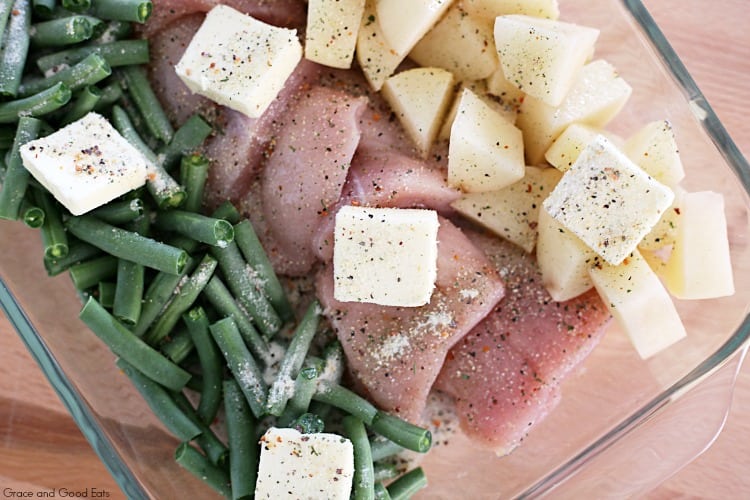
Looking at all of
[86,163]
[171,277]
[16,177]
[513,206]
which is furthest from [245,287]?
[513,206]

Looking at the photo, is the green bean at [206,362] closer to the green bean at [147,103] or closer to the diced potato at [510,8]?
the green bean at [147,103]

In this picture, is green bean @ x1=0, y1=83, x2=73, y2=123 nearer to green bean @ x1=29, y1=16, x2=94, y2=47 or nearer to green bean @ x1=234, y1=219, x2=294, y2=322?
green bean @ x1=29, y1=16, x2=94, y2=47

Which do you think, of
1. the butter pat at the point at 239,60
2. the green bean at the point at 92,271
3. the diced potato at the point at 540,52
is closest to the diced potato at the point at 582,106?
the diced potato at the point at 540,52

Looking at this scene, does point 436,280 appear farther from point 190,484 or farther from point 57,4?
point 57,4

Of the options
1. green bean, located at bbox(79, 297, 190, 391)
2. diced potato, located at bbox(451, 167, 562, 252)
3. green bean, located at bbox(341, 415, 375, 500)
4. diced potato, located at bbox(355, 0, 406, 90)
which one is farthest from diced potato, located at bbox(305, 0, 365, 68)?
green bean, located at bbox(341, 415, 375, 500)

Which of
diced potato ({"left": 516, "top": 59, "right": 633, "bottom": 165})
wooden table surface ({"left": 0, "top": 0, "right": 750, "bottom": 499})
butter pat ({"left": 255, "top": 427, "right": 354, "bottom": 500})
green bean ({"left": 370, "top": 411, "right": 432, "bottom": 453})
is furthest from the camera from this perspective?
wooden table surface ({"left": 0, "top": 0, "right": 750, "bottom": 499})
